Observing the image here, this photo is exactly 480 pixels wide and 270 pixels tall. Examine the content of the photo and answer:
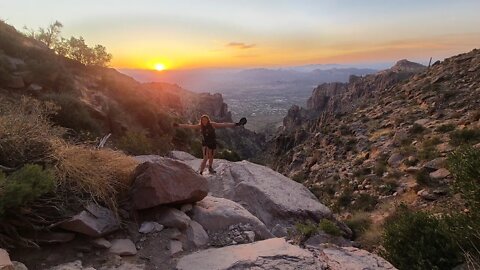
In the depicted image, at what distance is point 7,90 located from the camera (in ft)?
57.4

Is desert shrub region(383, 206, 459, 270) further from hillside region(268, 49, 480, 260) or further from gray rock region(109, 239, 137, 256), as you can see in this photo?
gray rock region(109, 239, 137, 256)

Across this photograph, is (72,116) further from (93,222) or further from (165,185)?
(93,222)

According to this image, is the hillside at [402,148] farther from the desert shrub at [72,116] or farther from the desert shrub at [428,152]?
the desert shrub at [72,116]

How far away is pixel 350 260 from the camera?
5.39m

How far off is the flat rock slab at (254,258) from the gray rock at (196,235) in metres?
0.29

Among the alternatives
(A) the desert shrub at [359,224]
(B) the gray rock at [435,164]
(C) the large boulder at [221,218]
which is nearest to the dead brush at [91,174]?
(C) the large boulder at [221,218]

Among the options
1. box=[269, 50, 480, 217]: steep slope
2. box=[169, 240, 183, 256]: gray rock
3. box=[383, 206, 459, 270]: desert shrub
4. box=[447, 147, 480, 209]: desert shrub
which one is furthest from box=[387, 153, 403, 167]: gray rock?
box=[169, 240, 183, 256]: gray rock

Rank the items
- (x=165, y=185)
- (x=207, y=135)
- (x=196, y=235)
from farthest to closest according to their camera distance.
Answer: (x=207, y=135) → (x=165, y=185) → (x=196, y=235)

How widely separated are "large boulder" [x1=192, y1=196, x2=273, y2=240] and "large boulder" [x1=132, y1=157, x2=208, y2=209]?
0.84ft

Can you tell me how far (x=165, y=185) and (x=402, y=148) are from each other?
1593cm

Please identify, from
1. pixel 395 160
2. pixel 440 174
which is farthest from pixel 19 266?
pixel 395 160

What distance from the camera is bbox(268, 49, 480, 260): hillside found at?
14.3m

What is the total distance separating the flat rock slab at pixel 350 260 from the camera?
5203 mm

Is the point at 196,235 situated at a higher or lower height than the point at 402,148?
higher
